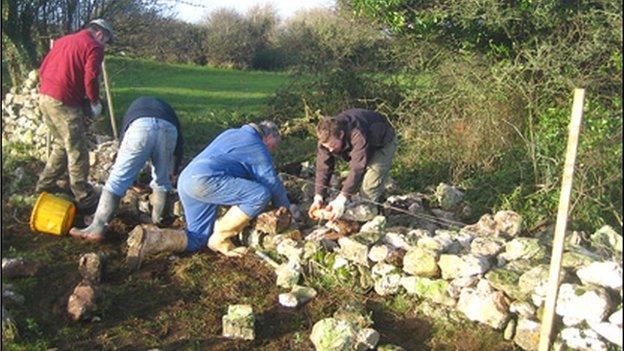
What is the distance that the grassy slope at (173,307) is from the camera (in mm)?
4445

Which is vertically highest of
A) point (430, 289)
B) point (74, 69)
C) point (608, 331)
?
point (74, 69)

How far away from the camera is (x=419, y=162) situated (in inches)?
317

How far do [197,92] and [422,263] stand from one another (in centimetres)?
1169

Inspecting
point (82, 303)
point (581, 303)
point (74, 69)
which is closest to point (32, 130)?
point (74, 69)

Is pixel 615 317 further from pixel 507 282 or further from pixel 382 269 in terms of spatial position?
pixel 382 269

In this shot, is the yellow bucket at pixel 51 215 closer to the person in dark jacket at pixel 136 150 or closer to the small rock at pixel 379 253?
the person in dark jacket at pixel 136 150

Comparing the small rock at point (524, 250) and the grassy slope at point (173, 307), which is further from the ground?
the small rock at point (524, 250)

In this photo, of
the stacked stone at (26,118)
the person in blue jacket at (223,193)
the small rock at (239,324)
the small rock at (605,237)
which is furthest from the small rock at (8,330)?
the stacked stone at (26,118)

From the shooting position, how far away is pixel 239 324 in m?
4.47

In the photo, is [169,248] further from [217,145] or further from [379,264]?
[379,264]

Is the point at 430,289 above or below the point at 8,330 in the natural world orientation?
above

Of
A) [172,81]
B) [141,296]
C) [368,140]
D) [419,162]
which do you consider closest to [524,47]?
[419,162]

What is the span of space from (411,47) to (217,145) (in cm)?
397

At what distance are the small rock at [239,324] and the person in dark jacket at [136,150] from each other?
203 centimetres
